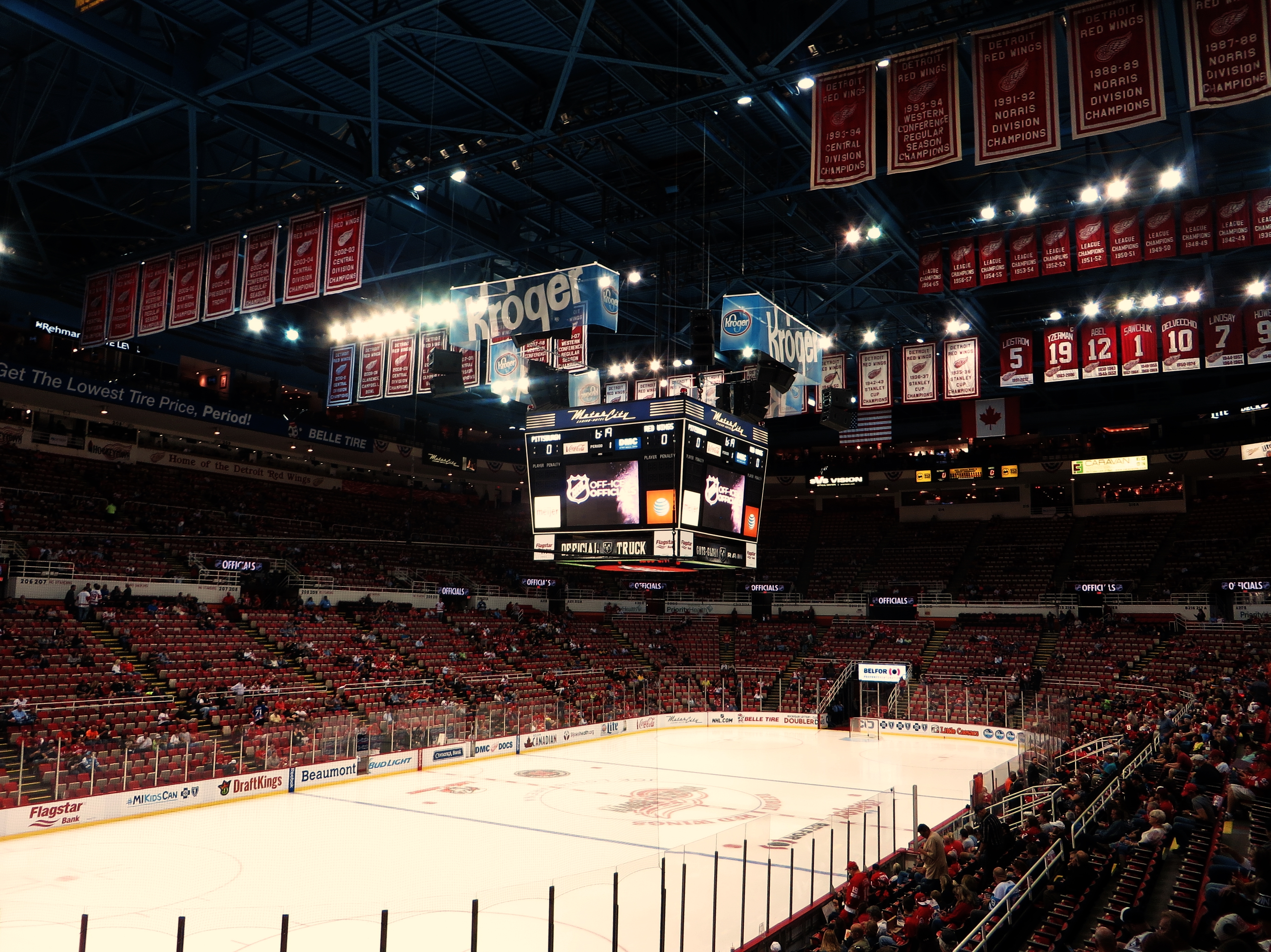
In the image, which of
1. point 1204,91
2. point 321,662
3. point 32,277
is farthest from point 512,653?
point 1204,91

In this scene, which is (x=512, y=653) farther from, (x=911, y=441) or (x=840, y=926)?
(x=840, y=926)

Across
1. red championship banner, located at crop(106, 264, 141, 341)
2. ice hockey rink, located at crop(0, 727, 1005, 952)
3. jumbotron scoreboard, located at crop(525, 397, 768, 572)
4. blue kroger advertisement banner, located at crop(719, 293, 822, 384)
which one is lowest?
ice hockey rink, located at crop(0, 727, 1005, 952)

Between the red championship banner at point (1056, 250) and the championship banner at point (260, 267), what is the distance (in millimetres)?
14610

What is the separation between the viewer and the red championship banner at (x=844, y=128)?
460 inches

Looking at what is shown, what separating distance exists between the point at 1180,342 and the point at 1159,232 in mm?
3006

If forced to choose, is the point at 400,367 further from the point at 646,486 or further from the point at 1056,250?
the point at 1056,250

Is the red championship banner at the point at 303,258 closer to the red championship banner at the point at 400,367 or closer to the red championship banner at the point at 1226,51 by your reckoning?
the red championship banner at the point at 400,367

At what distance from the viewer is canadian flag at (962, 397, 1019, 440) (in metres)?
25.5

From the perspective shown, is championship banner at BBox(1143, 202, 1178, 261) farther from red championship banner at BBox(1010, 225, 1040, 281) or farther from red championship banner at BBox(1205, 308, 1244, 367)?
red championship banner at BBox(1205, 308, 1244, 367)

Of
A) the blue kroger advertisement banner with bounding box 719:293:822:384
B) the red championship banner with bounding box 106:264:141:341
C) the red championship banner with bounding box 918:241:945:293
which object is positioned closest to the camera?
the blue kroger advertisement banner with bounding box 719:293:822:384

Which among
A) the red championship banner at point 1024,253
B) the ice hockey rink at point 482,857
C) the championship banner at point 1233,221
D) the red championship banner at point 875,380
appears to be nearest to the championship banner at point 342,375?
the ice hockey rink at point 482,857

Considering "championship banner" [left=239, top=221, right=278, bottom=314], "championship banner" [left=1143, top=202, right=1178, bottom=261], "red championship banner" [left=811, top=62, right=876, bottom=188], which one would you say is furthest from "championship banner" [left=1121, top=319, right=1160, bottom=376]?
"championship banner" [left=239, top=221, right=278, bottom=314]

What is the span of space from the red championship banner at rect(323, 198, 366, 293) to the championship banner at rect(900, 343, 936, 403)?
1203 cm

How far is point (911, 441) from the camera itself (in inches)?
1672
